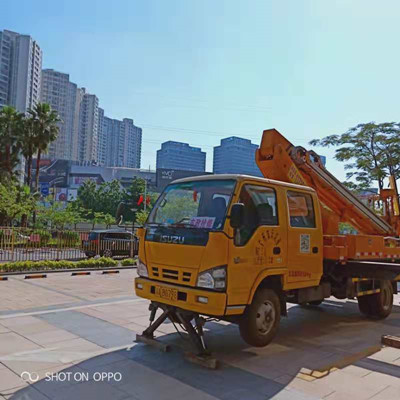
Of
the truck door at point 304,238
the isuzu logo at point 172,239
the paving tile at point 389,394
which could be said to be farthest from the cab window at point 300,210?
the paving tile at point 389,394

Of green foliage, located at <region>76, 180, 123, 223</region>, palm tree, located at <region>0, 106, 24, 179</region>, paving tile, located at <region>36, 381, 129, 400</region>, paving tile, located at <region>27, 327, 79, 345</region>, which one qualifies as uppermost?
palm tree, located at <region>0, 106, 24, 179</region>

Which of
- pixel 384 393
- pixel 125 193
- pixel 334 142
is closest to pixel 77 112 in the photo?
pixel 125 193

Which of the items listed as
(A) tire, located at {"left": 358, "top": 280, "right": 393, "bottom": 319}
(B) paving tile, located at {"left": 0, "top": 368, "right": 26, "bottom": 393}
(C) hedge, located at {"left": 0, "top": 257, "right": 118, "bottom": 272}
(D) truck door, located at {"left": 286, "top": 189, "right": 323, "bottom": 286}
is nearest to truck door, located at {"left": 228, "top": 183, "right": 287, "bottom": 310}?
(D) truck door, located at {"left": 286, "top": 189, "right": 323, "bottom": 286}

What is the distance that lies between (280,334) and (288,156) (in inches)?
126

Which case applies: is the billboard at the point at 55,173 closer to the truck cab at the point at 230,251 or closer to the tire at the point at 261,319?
the truck cab at the point at 230,251

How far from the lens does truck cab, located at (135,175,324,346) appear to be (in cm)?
491

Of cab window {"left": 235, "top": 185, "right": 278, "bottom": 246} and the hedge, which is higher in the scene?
cab window {"left": 235, "top": 185, "right": 278, "bottom": 246}

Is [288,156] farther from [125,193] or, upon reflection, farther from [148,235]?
[125,193]

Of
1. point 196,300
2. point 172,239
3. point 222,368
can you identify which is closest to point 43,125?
point 172,239

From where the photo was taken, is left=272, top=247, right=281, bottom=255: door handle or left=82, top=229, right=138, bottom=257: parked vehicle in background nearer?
left=272, top=247, right=281, bottom=255: door handle

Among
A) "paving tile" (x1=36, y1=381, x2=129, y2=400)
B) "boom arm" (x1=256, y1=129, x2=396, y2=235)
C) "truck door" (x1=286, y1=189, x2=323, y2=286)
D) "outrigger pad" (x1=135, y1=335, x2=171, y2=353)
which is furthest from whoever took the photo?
"boom arm" (x1=256, y1=129, x2=396, y2=235)

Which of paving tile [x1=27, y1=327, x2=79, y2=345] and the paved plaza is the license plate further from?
paving tile [x1=27, y1=327, x2=79, y2=345]

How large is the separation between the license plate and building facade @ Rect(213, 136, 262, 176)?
55840 mm

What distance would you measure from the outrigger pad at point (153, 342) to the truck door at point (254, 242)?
4.20ft
